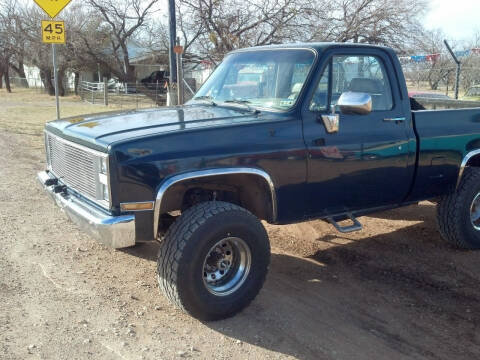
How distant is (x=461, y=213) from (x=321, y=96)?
2134mm

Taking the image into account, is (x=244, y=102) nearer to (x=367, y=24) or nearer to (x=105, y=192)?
(x=105, y=192)

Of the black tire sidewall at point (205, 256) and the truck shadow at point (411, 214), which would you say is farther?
the truck shadow at point (411, 214)

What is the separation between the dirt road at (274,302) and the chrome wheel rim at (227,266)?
0.26m

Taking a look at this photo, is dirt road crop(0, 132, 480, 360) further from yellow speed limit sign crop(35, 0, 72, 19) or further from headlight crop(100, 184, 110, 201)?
yellow speed limit sign crop(35, 0, 72, 19)

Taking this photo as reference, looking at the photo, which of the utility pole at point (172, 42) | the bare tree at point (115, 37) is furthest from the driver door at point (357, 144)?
the bare tree at point (115, 37)

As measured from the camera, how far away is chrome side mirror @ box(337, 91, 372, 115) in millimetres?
3953

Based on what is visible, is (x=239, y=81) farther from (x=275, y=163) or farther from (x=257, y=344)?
(x=257, y=344)

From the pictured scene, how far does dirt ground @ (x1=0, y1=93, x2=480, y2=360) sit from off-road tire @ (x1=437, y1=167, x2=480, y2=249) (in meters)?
0.18

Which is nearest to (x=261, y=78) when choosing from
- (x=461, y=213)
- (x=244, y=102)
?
(x=244, y=102)

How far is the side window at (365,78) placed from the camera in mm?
4406

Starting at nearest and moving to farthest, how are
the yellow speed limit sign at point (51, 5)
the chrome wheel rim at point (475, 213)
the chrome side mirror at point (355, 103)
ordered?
→ the chrome side mirror at point (355, 103) < the chrome wheel rim at point (475, 213) < the yellow speed limit sign at point (51, 5)

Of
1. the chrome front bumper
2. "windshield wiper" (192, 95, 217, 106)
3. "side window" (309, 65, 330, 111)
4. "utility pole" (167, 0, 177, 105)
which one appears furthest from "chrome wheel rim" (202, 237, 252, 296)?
"utility pole" (167, 0, 177, 105)

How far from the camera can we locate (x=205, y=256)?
142 inches

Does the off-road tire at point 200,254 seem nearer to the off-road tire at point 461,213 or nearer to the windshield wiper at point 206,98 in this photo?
the windshield wiper at point 206,98
